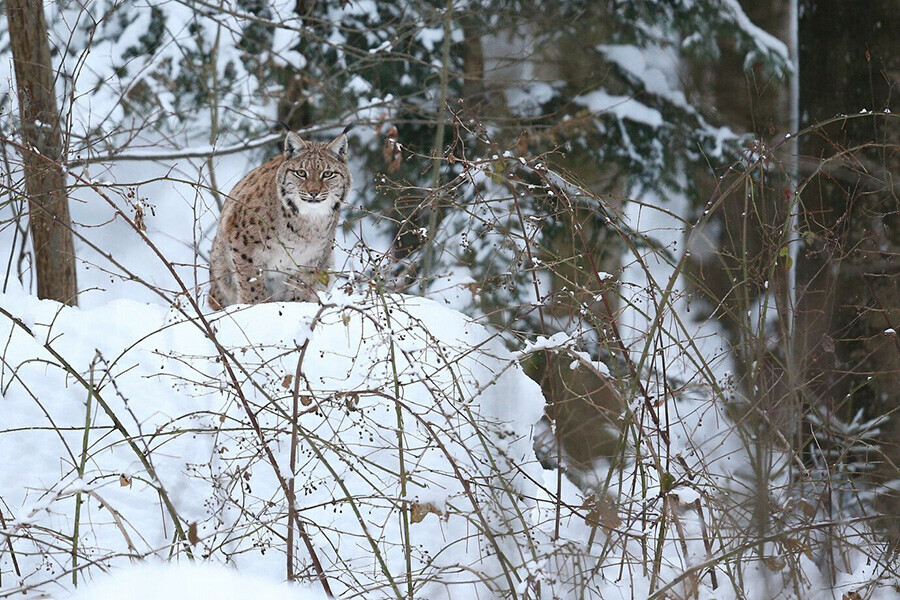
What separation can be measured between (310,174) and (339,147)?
309mm

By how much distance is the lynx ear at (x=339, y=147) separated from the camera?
6.14m

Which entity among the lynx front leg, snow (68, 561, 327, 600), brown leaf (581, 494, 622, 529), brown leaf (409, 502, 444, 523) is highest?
the lynx front leg

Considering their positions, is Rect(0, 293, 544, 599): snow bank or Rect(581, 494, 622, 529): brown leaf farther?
Rect(0, 293, 544, 599): snow bank

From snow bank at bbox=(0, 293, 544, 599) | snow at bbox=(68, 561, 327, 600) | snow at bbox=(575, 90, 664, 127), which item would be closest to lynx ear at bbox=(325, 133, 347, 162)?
snow bank at bbox=(0, 293, 544, 599)

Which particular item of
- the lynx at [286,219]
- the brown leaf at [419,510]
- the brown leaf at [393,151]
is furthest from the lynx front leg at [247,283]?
the brown leaf at [419,510]

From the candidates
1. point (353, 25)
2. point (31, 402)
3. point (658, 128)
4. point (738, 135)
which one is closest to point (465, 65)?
point (353, 25)

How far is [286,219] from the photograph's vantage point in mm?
6172

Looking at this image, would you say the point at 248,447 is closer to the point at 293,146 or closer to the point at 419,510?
the point at 419,510

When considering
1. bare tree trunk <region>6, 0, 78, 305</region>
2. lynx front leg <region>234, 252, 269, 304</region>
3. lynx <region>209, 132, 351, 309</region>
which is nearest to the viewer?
bare tree trunk <region>6, 0, 78, 305</region>

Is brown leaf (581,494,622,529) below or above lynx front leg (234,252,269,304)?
below

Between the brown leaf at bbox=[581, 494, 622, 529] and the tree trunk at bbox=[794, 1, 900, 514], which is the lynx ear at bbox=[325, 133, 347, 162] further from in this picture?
the brown leaf at bbox=[581, 494, 622, 529]

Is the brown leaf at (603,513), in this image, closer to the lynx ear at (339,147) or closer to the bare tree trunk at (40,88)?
the bare tree trunk at (40,88)

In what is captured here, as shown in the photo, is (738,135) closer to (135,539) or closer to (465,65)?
(465,65)

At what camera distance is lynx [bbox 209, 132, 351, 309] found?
594 cm
